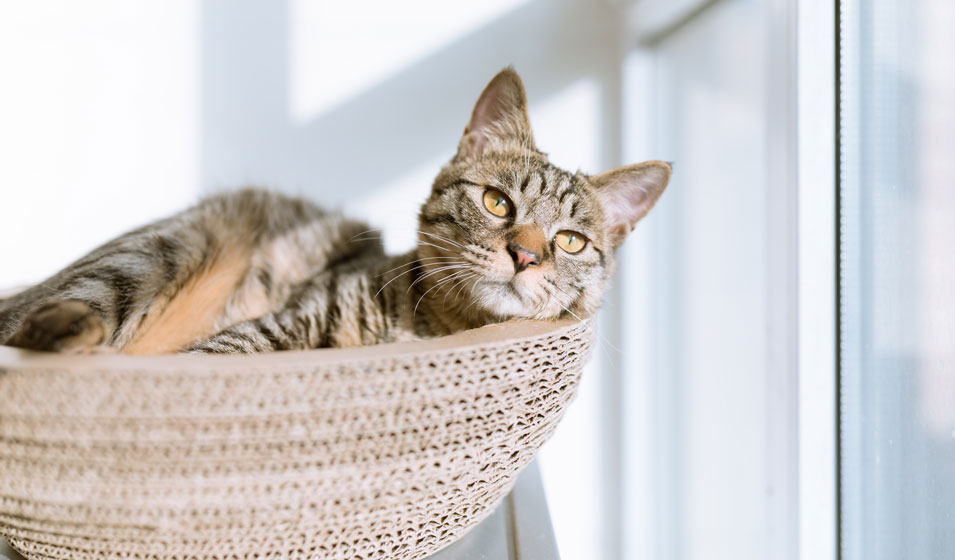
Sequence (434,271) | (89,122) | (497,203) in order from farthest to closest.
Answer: (89,122) < (497,203) < (434,271)

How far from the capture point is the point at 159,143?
1.92m

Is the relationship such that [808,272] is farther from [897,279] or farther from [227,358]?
[227,358]

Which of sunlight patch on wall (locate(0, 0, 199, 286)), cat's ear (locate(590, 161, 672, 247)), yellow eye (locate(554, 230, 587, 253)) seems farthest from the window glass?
sunlight patch on wall (locate(0, 0, 199, 286))

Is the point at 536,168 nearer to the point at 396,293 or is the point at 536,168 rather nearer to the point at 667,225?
the point at 396,293

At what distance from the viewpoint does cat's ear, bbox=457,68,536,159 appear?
1.13 metres

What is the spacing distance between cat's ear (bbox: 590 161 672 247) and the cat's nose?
252 mm

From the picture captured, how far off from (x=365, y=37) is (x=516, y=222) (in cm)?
115

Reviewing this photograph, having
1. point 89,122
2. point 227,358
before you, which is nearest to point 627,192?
point 227,358

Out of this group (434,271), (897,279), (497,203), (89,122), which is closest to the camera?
(897,279)

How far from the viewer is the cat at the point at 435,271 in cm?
99

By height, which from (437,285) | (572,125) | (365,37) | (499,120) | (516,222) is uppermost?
(365,37)

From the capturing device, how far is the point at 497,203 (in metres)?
1.10

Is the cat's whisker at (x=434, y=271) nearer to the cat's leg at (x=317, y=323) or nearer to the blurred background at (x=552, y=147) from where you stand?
the cat's leg at (x=317, y=323)

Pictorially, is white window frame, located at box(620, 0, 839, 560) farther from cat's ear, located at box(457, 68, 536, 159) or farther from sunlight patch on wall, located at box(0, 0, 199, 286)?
sunlight patch on wall, located at box(0, 0, 199, 286)
